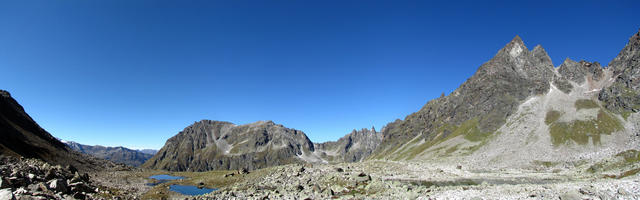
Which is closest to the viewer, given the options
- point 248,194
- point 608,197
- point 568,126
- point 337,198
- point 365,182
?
point 608,197

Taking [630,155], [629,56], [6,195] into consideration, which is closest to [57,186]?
[6,195]

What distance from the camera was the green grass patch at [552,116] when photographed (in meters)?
161

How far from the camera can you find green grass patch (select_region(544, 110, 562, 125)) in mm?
161375

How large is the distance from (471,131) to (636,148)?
92.8 metres

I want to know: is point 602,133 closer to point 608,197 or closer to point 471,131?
point 471,131

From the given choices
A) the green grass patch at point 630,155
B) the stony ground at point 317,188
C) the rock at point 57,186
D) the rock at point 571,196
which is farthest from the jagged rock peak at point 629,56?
the rock at point 57,186

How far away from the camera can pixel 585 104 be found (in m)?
167

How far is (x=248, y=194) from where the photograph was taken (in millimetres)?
36406

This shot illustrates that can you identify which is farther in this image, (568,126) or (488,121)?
(488,121)

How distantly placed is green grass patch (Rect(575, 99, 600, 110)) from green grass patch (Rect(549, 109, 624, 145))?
36.4ft

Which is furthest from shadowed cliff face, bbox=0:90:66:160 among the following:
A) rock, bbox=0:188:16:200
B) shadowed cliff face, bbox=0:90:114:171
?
rock, bbox=0:188:16:200

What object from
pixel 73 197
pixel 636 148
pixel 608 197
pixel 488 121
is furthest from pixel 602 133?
pixel 73 197

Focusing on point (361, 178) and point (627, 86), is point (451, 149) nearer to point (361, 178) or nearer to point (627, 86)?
point (627, 86)

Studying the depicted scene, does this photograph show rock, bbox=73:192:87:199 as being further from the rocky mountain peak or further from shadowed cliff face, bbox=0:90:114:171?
the rocky mountain peak
